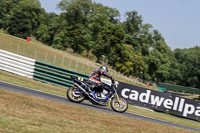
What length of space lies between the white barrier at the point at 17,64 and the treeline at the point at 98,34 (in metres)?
49.6

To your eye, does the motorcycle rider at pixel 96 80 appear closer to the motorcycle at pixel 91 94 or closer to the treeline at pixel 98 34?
the motorcycle at pixel 91 94

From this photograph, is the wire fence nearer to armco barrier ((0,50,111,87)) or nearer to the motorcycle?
armco barrier ((0,50,111,87))

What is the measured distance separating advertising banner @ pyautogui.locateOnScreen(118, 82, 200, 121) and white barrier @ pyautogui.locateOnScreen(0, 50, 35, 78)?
630cm

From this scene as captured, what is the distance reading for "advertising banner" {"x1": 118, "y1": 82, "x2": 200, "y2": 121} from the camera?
57.3 feet

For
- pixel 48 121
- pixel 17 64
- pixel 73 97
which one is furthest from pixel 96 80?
pixel 17 64

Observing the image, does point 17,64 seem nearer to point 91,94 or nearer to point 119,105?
point 91,94

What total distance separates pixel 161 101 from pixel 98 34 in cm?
6145

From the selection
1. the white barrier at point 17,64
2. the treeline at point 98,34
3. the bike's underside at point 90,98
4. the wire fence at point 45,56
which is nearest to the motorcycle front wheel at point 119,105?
the bike's underside at point 90,98

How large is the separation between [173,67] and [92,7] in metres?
36.0

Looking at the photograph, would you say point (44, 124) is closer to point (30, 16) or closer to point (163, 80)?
point (30, 16)

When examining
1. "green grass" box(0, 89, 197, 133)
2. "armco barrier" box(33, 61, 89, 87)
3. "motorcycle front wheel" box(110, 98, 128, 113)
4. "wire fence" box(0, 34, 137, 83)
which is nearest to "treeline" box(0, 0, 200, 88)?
"wire fence" box(0, 34, 137, 83)

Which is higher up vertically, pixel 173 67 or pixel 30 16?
pixel 30 16

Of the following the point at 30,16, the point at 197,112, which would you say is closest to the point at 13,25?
the point at 30,16

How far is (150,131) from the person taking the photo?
9.86 m
